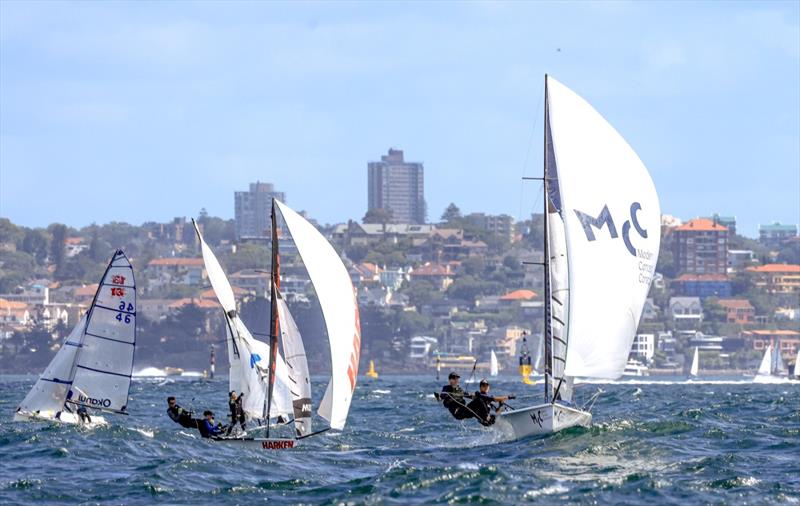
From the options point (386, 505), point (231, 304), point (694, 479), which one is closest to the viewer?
point (386, 505)

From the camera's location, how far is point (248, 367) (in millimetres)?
32812

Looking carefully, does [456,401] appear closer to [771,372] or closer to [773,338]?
[771,372]

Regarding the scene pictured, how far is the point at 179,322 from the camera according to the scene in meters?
178

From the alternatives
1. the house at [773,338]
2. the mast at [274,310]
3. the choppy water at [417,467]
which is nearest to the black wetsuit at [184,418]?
the choppy water at [417,467]

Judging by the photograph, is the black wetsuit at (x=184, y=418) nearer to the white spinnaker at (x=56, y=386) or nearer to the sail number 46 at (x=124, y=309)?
the sail number 46 at (x=124, y=309)

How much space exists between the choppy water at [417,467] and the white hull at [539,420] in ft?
0.76

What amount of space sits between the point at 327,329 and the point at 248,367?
3.54 metres

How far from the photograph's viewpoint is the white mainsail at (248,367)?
31703mm

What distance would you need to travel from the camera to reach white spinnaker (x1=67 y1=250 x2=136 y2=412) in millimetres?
36031

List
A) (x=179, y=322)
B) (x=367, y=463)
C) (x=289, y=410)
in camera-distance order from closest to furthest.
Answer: (x=367, y=463) < (x=289, y=410) < (x=179, y=322)

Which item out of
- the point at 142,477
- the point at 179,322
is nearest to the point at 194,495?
the point at 142,477

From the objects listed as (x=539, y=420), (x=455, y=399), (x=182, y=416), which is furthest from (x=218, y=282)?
(x=539, y=420)

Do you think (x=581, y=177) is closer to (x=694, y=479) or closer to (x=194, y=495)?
(x=694, y=479)

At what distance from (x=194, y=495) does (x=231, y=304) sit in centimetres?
926
